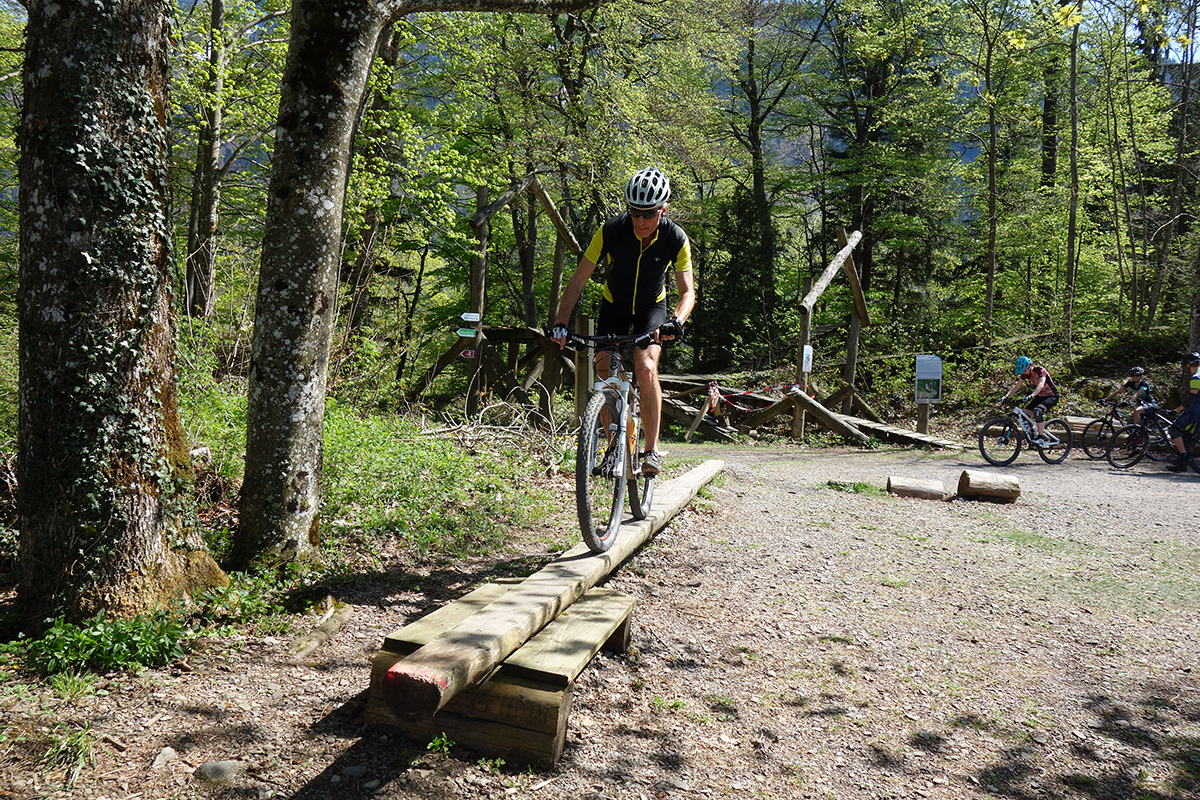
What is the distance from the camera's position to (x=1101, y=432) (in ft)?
41.9

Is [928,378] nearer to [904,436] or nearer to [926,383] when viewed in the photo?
[926,383]

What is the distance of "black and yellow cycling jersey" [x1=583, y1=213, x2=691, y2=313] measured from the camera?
15.5ft

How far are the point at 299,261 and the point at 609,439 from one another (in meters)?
2.22

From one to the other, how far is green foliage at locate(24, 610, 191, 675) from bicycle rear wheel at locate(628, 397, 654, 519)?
295cm

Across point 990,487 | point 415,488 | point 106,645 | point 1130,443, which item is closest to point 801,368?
point 1130,443

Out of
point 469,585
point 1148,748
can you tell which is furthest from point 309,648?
point 1148,748

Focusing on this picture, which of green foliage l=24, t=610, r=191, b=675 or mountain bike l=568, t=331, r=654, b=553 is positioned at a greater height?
mountain bike l=568, t=331, r=654, b=553

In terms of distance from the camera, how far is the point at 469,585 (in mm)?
4676

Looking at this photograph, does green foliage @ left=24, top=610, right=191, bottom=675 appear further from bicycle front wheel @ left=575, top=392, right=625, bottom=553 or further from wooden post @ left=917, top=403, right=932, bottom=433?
wooden post @ left=917, top=403, right=932, bottom=433

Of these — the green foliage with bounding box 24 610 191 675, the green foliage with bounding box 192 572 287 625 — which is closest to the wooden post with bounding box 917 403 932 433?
the green foliage with bounding box 192 572 287 625

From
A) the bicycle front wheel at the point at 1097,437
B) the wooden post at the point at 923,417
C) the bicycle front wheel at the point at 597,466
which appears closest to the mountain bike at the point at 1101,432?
the bicycle front wheel at the point at 1097,437

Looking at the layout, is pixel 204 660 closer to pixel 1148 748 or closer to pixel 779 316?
pixel 1148 748

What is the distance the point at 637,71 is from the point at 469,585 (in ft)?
54.5

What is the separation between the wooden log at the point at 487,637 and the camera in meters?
2.34
